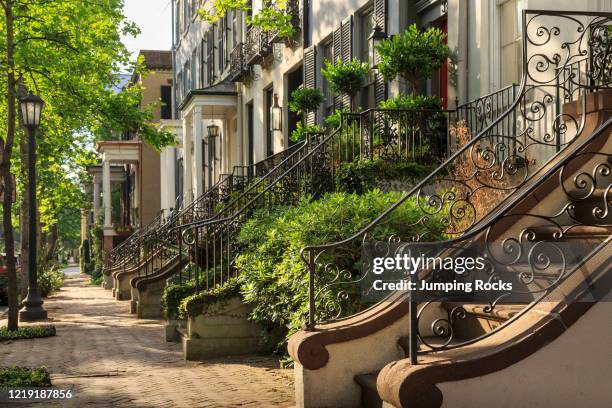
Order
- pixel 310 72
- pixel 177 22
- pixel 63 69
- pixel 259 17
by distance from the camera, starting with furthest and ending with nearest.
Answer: pixel 177 22, pixel 63 69, pixel 310 72, pixel 259 17

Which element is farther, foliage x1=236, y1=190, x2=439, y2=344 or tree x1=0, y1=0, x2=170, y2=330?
tree x1=0, y1=0, x2=170, y2=330

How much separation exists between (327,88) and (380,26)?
3.93 metres

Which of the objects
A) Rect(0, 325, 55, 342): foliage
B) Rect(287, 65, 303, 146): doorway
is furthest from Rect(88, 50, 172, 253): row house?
Rect(0, 325, 55, 342): foliage

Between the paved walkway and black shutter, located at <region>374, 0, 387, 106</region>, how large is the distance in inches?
200

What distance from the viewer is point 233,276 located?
1119cm


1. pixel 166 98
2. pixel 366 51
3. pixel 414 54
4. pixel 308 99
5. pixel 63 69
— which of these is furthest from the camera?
pixel 166 98

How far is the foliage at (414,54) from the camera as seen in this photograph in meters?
11.6

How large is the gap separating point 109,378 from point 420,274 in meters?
4.12

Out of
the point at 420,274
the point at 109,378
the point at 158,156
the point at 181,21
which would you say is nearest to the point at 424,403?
the point at 420,274

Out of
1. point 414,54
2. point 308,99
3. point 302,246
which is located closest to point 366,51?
point 308,99

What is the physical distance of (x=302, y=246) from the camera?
27.4 feet

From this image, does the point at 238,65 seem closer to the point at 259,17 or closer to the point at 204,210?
the point at 204,210

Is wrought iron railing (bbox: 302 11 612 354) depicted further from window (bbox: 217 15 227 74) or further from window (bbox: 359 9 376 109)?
window (bbox: 217 15 227 74)

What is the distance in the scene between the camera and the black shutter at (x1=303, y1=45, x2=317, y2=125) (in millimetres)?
17844
